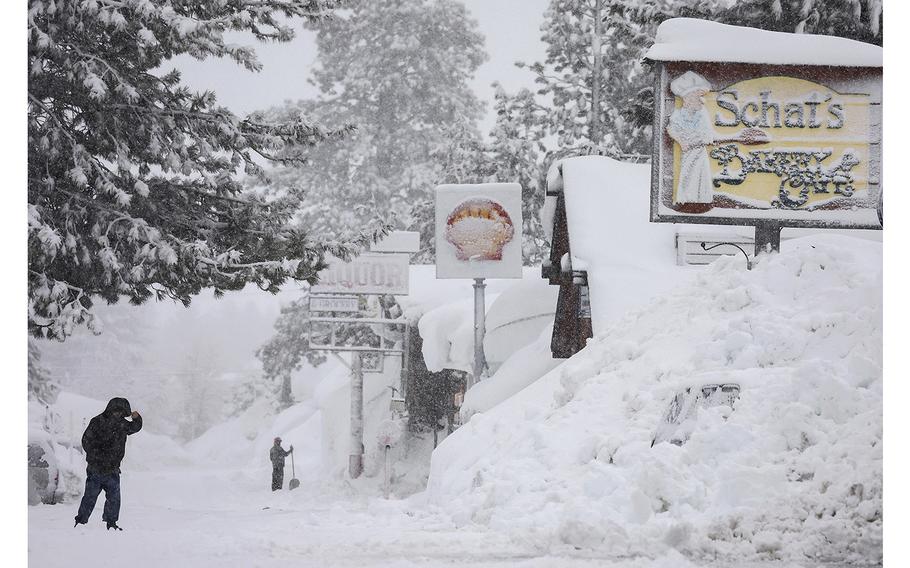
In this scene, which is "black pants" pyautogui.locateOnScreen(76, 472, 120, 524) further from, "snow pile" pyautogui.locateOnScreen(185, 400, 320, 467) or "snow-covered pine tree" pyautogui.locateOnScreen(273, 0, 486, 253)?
"snow-covered pine tree" pyautogui.locateOnScreen(273, 0, 486, 253)

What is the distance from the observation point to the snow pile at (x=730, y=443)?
612 cm

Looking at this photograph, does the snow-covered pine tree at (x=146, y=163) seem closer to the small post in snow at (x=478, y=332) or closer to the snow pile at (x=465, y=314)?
the small post in snow at (x=478, y=332)

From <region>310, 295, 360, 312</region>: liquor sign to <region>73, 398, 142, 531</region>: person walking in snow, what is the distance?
1012cm

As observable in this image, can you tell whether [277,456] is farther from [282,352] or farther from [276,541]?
[276,541]

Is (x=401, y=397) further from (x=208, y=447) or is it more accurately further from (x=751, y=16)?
(x=751, y=16)

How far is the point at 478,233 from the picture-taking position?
14977mm

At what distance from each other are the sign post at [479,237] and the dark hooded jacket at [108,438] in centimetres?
700

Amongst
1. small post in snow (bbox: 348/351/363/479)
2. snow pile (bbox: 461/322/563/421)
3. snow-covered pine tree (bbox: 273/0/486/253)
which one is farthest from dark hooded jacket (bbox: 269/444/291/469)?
snow-covered pine tree (bbox: 273/0/486/253)

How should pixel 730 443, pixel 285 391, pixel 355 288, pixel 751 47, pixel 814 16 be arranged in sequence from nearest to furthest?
pixel 730 443 → pixel 751 47 → pixel 814 16 → pixel 355 288 → pixel 285 391

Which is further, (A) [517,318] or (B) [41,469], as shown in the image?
(A) [517,318]

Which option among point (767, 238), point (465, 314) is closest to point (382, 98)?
point (767, 238)

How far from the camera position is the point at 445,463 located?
879 cm

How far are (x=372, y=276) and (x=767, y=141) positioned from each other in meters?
10.0
